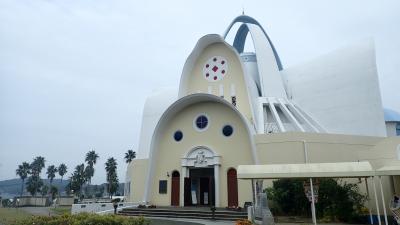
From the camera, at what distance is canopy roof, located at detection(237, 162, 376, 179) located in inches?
524

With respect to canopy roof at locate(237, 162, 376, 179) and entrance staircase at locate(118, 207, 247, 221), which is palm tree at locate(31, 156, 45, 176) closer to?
entrance staircase at locate(118, 207, 247, 221)

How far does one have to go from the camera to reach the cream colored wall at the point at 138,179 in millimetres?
24109

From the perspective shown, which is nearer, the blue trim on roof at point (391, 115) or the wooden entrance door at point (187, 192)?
the wooden entrance door at point (187, 192)

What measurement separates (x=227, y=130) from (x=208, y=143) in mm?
1568

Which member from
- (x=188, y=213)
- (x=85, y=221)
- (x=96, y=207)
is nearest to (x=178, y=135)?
(x=188, y=213)

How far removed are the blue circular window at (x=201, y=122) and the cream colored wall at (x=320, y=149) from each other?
4.13 meters

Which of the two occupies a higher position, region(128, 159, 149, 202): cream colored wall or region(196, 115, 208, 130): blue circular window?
region(196, 115, 208, 130): blue circular window

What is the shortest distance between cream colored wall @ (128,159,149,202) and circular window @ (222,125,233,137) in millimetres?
6110

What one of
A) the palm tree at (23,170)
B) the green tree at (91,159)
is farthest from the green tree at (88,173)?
the palm tree at (23,170)

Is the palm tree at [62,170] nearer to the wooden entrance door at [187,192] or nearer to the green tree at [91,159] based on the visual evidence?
the green tree at [91,159]

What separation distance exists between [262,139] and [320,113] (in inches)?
337

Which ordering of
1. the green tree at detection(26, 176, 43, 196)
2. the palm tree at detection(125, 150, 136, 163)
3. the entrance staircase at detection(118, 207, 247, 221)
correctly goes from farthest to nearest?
1. the green tree at detection(26, 176, 43, 196)
2. the palm tree at detection(125, 150, 136, 163)
3. the entrance staircase at detection(118, 207, 247, 221)

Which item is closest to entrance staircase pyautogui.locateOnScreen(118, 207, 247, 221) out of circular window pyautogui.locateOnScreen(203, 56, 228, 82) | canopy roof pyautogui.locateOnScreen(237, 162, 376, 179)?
canopy roof pyautogui.locateOnScreen(237, 162, 376, 179)

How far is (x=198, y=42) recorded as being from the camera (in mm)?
27266
